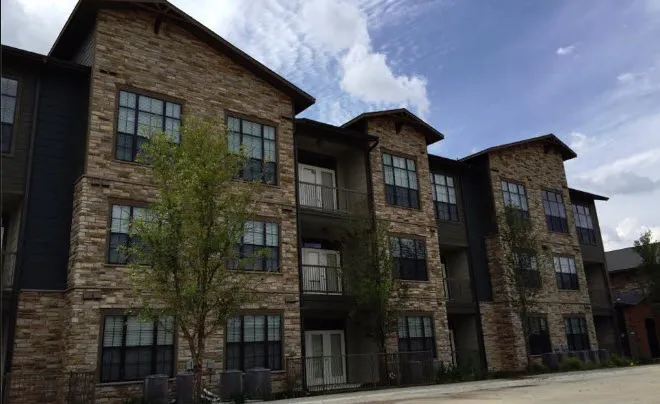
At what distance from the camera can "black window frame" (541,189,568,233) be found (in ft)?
105

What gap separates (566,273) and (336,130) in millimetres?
17085

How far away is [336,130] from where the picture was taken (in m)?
23.2

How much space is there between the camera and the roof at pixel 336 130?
73.4ft

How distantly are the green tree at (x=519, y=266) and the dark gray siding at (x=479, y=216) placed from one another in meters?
0.82

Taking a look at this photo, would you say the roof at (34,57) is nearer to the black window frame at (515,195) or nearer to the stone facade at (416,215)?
the stone facade at (416,215)

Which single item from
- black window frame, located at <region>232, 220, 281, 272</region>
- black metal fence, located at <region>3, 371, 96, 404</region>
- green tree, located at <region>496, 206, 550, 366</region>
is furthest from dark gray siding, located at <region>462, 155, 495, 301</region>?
black metal fence, located at <region>3, 371, 96, 404</region>

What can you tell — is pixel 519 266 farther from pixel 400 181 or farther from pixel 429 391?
pixel 429 391

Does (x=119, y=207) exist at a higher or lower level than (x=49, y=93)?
lower

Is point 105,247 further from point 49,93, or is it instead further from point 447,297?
point 447,297

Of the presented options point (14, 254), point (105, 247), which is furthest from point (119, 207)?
point (14, 254)

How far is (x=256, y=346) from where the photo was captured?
1855cm

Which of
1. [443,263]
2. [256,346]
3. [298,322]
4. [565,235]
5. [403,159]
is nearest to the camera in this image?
[256,346]

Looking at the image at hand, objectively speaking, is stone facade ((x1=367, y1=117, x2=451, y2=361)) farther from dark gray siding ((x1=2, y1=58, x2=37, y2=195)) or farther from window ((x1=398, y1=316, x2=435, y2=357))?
dark gray siding ((x1=2, y1=58, x2=37, y2=195))

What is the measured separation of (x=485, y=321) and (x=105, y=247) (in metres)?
18.6
